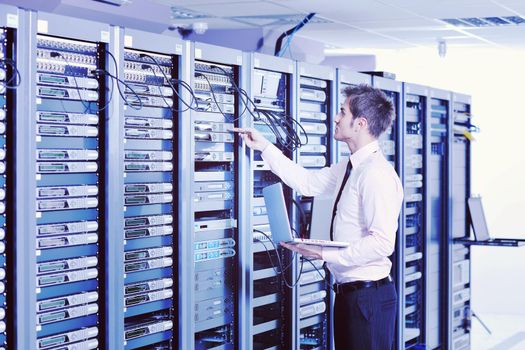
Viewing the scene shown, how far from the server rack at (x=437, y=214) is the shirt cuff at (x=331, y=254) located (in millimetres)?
2167

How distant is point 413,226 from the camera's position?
504 centimetres

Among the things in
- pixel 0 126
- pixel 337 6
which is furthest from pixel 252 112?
pixel 337 6

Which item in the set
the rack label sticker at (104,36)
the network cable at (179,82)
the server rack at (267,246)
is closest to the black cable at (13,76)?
the rack label sticker at (104,36)

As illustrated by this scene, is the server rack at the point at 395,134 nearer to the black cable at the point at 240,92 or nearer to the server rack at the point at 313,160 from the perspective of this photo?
the server rack at the point at 313,160

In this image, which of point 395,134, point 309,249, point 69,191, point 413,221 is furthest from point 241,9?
point 69,191

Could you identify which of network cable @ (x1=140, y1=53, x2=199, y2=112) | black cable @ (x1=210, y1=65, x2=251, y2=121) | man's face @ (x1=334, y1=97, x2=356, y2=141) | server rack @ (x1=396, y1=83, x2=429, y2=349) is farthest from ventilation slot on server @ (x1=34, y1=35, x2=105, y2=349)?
server rack @ (x1=396, y1=83, x2=429, y2=349)

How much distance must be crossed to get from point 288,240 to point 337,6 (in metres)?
2.39

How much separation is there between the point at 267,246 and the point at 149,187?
0.86 metres

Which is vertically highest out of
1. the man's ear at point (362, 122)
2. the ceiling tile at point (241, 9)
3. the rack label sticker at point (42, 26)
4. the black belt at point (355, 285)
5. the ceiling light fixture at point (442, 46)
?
the ceiling light fixture at point (442, 46)

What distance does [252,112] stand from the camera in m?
3.44

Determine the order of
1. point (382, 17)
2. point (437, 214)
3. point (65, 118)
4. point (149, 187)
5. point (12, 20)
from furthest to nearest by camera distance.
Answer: point (382, 17), point (437, 214), point (149, 187), point (65, 118), point (12, 20)

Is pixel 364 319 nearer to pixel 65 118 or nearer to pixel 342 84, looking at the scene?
pixel 65 118

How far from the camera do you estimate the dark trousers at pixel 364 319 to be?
3068 millimetres

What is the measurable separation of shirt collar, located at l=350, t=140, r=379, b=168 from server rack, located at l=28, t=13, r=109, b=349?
999 mm
